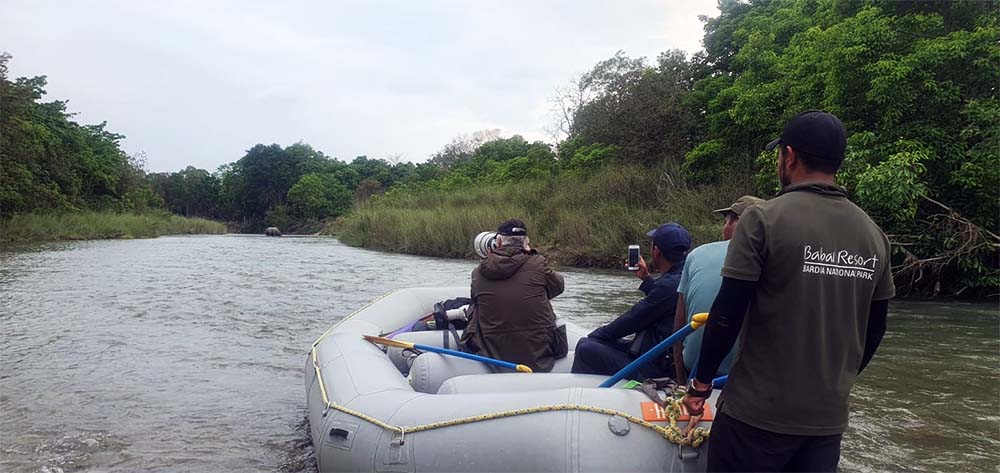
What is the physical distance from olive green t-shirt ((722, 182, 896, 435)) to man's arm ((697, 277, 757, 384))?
4 cm

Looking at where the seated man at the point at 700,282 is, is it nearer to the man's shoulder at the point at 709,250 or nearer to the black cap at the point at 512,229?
the man's shoulder at the point at 709,250

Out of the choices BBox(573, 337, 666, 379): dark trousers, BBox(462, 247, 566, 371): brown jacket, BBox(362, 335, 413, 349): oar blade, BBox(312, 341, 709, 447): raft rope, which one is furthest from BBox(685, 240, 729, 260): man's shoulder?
BBox(362, 335, 413, 349): oar blade

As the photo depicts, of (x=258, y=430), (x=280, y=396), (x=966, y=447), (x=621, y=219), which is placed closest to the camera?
(x=966, y=447)

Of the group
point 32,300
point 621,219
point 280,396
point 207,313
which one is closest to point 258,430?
point 280,396

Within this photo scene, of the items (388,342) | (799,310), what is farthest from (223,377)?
(799,310)

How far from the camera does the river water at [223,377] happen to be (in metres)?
4.28

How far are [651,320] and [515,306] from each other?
0.91 metres

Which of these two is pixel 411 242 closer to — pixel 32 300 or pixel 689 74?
pixel 689 74

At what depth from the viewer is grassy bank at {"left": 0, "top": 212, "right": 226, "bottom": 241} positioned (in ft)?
83.2

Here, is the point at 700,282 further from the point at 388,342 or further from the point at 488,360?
the point at 388,342

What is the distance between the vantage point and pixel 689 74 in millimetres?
22672

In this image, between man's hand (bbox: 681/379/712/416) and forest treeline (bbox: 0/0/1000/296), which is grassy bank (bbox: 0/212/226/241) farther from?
man's hand (bbox: 681/379/712/416)

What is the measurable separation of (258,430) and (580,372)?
7.82 ft

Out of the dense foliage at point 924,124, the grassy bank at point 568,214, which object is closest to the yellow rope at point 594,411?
the dense foliage at point 924,124
